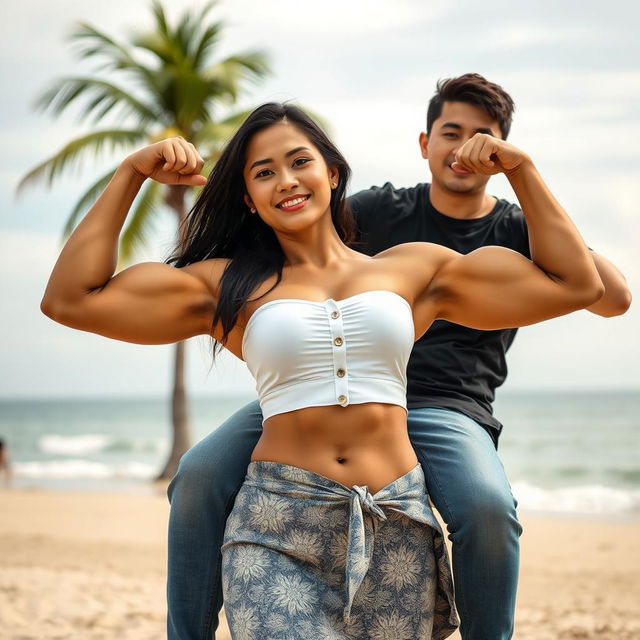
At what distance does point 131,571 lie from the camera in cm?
998

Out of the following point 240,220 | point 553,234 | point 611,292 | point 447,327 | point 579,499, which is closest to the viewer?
point 553,234

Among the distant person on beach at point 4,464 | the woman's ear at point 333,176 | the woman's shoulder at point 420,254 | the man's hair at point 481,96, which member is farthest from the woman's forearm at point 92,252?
the distant person on beach at point 4,464

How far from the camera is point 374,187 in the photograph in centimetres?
433

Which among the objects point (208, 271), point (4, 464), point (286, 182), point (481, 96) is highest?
point (481, 96)

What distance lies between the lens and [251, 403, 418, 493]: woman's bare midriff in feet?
9.58

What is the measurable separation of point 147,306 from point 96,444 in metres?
38.6

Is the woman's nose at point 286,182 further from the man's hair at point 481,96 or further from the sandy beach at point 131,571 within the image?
the sandy beach at point 131,571

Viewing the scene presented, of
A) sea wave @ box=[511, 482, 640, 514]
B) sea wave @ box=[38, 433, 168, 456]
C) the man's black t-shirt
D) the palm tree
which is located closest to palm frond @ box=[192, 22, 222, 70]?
the palm tree

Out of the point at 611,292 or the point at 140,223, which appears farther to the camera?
the point at 140,223

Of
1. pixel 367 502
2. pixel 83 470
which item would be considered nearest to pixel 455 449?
pixel 367 502

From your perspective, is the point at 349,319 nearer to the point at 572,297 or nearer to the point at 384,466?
the point at 384,466

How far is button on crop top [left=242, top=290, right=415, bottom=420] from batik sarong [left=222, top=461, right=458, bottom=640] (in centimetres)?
23

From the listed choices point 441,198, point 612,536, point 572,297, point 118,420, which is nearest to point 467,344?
point 441,198

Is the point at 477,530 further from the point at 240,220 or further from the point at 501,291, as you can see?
the point at 240,220
